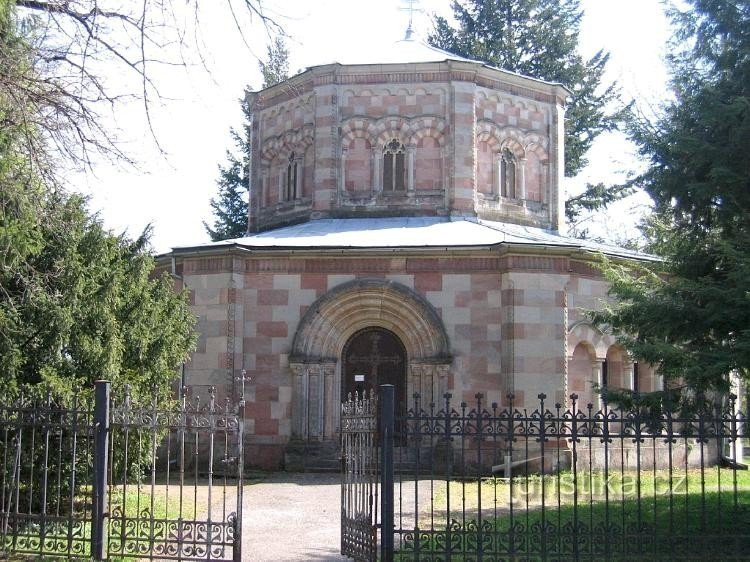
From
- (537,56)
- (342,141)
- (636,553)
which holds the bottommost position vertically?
(636,553)

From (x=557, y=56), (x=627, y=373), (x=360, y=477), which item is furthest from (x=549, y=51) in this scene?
(x=360, y=477)

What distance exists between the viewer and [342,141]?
2211 centimetres

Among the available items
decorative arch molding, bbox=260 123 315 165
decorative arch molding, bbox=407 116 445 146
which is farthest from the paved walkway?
decorative arch molding, bbox=260 123 315 165

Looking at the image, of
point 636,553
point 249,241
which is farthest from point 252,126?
point 636,553

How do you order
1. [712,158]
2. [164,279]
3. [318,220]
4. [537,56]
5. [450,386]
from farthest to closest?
[537,56], [318,220], [450,386], [164,279], [712,158]

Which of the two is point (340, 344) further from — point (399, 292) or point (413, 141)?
point (413, 141)

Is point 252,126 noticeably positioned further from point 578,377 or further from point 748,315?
point 748,315

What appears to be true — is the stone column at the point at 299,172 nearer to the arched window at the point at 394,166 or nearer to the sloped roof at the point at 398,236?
the sloped roof at the point at 398,236

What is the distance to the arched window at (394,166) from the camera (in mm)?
22047

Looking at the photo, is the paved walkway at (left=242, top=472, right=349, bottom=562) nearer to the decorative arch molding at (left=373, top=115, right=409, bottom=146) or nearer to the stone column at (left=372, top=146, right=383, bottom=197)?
the stone column at (left=372, top=146, right=383, bottom=197)

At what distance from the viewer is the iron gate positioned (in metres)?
9.52

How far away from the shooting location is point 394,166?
2211cm

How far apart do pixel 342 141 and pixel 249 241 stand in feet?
13.1

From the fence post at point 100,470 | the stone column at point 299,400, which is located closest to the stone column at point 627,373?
the stone column at point 299,400
